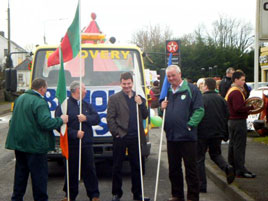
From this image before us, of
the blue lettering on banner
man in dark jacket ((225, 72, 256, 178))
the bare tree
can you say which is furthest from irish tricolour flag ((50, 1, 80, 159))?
the bare tree

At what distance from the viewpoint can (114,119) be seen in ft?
23.9

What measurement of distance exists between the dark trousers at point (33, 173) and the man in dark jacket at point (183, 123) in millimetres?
1783

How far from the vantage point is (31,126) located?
6566mm

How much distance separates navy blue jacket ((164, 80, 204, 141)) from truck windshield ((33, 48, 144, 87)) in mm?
2519

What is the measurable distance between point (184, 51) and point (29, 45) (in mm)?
44106

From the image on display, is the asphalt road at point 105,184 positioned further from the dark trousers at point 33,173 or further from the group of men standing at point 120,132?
the dark trousers at point 33,173

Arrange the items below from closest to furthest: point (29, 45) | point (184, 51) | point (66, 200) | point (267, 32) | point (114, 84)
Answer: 1. point (66, 200)
2. point (267, 32)
3. point (114, 84)
4. point (184, 51)
5. point (29, 45)

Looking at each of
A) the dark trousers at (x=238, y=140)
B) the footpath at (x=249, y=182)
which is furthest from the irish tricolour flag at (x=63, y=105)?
the dark trousers at (x=238, y=140)

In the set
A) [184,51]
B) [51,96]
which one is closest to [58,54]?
[51,96]

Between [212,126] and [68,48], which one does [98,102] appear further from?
[212,126]

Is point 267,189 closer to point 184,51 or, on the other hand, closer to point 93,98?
point 93,98

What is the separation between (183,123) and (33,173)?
6.93 feet

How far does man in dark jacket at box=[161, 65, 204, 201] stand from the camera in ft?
22.6

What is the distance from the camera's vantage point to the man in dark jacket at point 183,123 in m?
6.88
